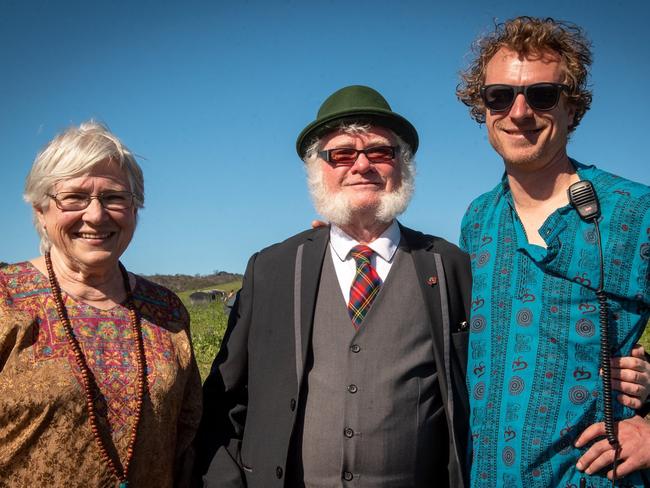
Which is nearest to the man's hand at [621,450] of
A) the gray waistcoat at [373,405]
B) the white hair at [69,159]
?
the gray waistcoat at [373,405]

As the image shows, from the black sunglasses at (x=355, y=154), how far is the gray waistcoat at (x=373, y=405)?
30.7 inches

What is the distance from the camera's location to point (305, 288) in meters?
2.97

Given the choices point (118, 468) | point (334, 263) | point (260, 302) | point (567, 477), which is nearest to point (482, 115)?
point (334, 263)

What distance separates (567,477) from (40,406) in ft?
6.90

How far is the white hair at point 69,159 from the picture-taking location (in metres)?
2.56

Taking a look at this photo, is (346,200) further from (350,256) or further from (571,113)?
(571,113)

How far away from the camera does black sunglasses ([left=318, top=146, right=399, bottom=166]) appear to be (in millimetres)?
3219

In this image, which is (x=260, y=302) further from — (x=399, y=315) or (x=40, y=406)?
(x=40, y=406)

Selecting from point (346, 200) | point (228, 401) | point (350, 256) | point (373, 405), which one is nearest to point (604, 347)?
point (373, 405)

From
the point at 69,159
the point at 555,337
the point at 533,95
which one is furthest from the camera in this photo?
the point at 533,95

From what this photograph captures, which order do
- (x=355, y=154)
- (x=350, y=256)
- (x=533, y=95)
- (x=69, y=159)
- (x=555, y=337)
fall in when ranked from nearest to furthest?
(x=555, y=337) < (x=69, y=159) < (x=533, y=95) < (x=350, y=256) < (x=355, y=154)

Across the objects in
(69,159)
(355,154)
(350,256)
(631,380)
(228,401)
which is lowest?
(228,401)

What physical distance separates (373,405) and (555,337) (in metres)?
0.85

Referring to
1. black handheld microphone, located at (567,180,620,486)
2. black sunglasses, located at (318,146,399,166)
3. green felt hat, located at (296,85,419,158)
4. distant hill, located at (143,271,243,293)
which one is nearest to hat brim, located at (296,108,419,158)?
green felt hat, located at (296,85,419,158)
